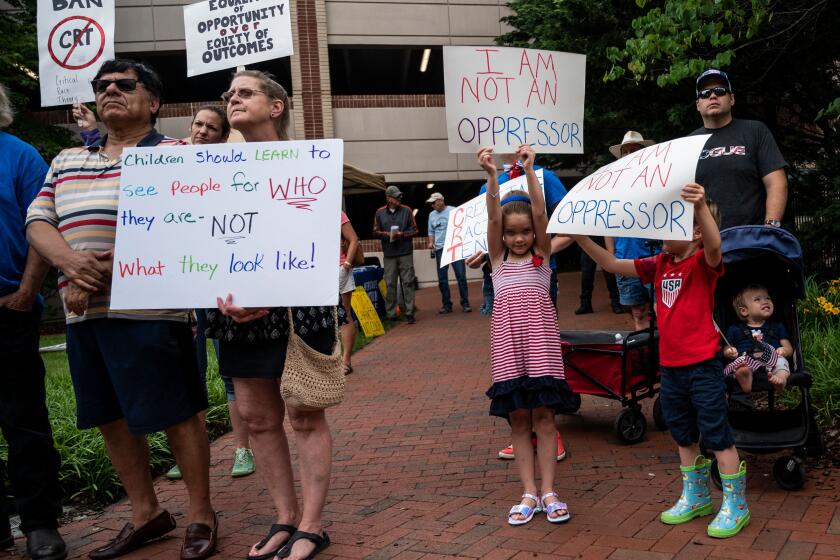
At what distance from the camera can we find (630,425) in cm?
500

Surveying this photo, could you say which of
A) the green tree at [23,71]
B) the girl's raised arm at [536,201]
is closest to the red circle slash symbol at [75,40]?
the girl's raised arm at [536,201]

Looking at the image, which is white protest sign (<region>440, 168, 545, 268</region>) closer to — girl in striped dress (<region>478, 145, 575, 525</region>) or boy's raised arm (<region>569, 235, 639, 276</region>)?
girl in striped dress (<region>478, 145, 575, 525</region>)

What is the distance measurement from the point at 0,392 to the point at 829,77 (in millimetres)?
10077

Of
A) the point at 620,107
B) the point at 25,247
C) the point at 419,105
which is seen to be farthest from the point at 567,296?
the point at 25,247

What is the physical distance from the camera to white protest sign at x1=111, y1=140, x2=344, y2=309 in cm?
321

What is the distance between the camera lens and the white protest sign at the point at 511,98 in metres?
4.23

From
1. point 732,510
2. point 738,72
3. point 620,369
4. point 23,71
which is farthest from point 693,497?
point 23,71

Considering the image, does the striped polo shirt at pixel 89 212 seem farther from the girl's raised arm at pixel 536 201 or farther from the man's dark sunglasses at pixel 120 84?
the girl's raised arm at pixel 536 201

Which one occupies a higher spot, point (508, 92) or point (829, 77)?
point (829, 77)

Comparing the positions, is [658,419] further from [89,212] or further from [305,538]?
[89,212]

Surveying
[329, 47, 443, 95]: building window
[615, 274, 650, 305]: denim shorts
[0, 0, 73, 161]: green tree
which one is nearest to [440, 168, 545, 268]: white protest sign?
[615, 274, 650, 305]: denim shorts

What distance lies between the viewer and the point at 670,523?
3.57m

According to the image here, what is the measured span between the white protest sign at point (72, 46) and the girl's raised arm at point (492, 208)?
3302mm

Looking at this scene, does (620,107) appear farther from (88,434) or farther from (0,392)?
(0,392)
